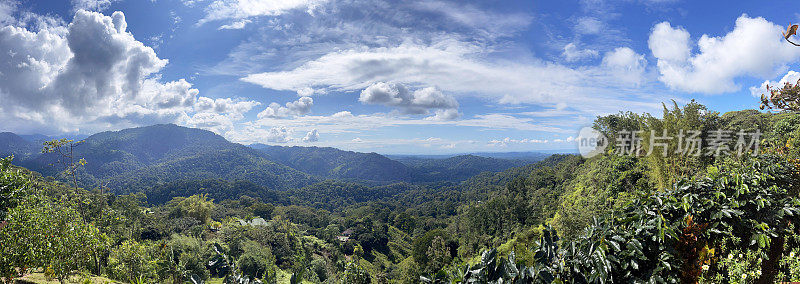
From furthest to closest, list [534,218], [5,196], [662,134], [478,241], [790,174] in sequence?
[478,241] → [534,218] → [662,134] → [5,196] → [790,174]

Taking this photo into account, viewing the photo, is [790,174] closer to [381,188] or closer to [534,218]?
[534,218]

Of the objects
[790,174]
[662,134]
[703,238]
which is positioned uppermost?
[662,134]

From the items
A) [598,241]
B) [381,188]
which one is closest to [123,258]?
[598,241]

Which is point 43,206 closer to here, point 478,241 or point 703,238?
point 703,238

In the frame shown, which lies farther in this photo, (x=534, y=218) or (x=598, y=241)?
(x=534, y=218)

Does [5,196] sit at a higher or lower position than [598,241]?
lower

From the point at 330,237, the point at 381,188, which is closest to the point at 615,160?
the point at 330,237

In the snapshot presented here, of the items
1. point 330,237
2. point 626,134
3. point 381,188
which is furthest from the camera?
point 381,188

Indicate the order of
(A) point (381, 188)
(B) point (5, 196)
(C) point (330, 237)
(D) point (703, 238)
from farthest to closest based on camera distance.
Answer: (A) point (381, 188), (C) point (330, 237), (B) point (5, 196), (D) point (703, 238)

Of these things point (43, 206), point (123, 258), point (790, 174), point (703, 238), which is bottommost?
point (123, 258)
